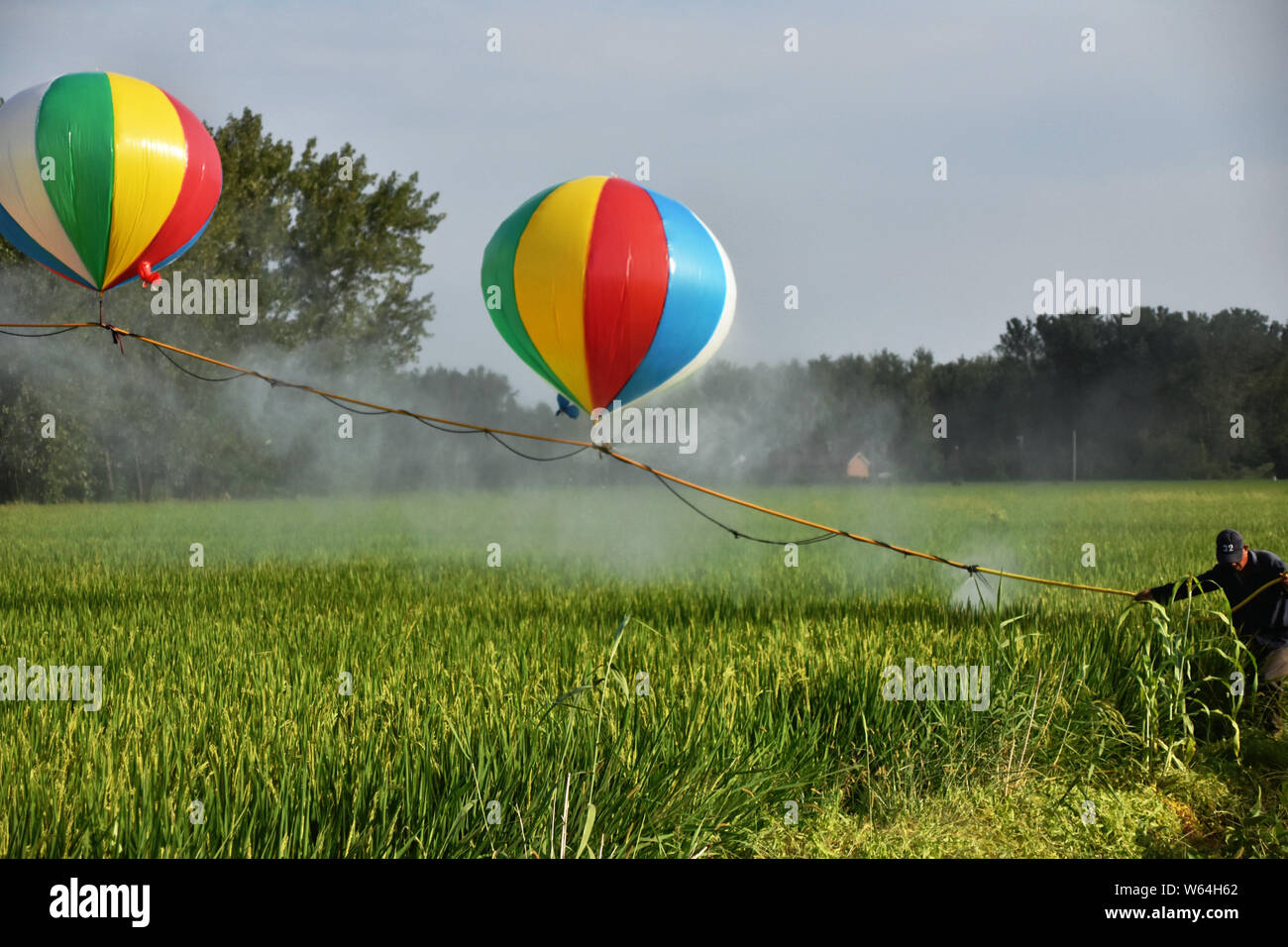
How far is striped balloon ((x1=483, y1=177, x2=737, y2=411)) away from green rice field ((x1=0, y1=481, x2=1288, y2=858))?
1.97 metres

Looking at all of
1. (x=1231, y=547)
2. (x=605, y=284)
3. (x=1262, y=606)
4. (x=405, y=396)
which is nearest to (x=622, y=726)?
(x=605, y=284)

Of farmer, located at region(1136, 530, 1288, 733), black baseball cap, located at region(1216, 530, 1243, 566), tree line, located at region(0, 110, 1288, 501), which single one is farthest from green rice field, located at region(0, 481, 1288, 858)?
tree line, located at region(0, 110, 1288, 501)

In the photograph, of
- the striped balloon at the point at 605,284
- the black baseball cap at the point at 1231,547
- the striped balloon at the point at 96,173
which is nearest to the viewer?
the black baseball cap at the point at 1231,547

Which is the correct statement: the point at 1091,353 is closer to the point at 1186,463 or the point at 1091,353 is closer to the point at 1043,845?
the point at 1186,463

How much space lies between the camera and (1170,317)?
52094mm

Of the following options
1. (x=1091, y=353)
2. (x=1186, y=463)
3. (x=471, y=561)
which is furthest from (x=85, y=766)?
(x=1091, y=353)

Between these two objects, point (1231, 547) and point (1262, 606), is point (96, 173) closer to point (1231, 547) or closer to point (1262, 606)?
point (1231, 547)

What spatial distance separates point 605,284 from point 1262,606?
477cm

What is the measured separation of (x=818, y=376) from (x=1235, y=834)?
55.3 metres

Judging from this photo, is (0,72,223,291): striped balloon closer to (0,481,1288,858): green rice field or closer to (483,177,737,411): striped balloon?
(483,177,737,411): striped balloon

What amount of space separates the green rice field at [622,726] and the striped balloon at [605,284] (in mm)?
1971

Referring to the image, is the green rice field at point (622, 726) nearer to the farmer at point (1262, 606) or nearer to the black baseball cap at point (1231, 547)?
the farmer at point (1262, 606)

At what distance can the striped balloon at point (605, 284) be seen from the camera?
24.6 feet

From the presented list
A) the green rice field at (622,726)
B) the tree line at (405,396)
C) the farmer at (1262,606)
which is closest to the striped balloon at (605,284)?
the green rice field at (622,726)
